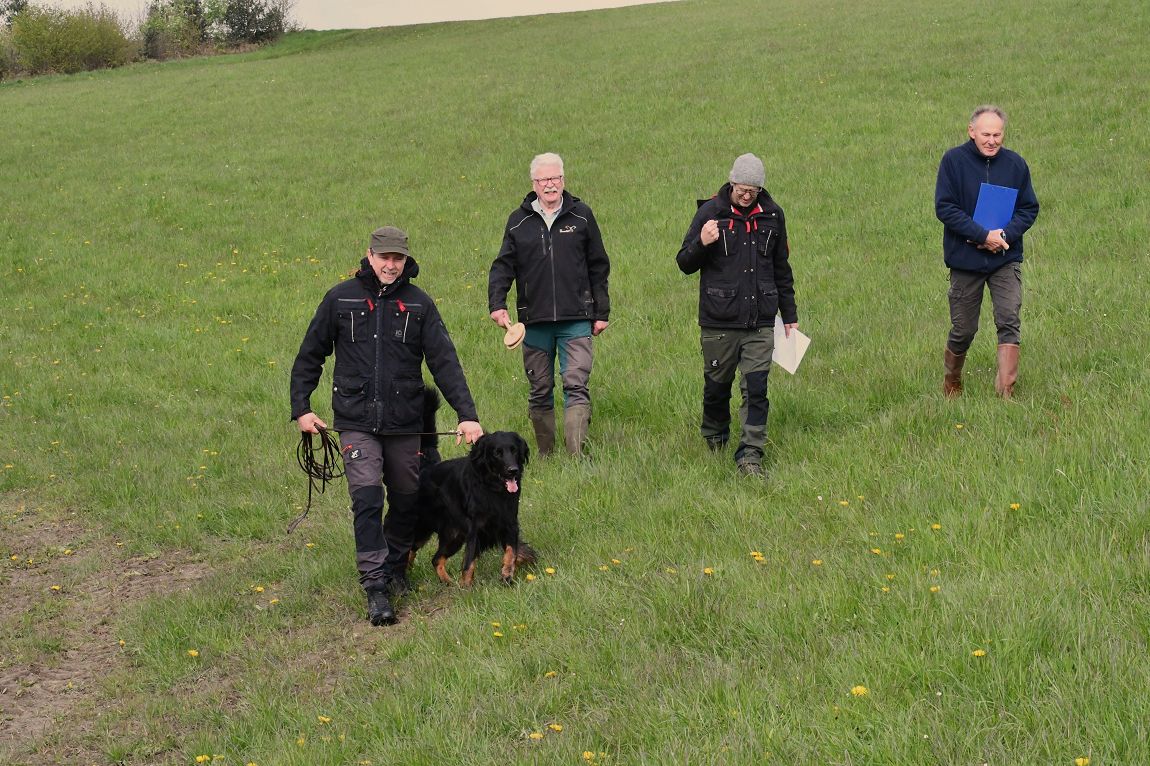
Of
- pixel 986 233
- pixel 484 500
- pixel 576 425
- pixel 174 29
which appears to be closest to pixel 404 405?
pixel 484 500

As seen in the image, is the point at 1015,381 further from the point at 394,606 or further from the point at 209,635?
the point at 209,635

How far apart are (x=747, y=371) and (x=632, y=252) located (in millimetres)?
8071

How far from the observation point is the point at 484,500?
627 centimetres

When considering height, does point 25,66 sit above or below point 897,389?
above

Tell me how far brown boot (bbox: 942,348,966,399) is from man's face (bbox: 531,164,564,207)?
313 cm

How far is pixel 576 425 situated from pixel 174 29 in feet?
206

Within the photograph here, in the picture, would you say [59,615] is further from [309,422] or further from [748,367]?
[748,367]

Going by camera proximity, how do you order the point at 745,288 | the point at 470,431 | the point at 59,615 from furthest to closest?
1. the point at 745,288
2. the point at 59,615
3. the point at 470,431

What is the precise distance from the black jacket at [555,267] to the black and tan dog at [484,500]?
2054 millimetres

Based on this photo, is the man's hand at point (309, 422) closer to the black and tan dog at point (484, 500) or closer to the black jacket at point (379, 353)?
the black jacket at point (379, 353)

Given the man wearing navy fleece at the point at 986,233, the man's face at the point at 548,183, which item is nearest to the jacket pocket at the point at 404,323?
the man's face at the point at 548,183

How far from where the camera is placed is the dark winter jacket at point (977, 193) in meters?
7.99

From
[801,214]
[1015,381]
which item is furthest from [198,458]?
[801,214]

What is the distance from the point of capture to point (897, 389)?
29.1ft
